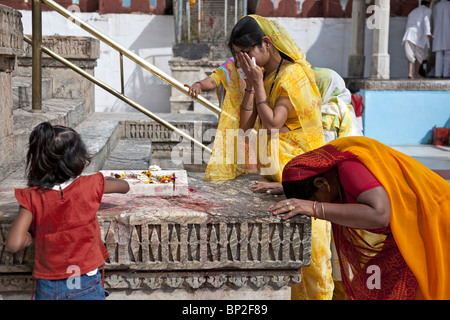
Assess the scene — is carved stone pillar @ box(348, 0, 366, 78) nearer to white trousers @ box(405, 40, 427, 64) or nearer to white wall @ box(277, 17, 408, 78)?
white wall @ box(277, 17, 408, 78)

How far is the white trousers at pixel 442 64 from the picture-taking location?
11.7 meters

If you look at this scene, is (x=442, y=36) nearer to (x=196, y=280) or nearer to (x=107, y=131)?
(x=107, y=131)

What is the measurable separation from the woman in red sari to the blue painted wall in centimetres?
876

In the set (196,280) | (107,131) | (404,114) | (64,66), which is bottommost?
(196,280)

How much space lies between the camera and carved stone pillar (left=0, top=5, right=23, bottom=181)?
2568 mm

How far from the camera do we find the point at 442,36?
37.5ft

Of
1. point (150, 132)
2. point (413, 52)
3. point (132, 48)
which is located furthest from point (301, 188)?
point (413, 52)

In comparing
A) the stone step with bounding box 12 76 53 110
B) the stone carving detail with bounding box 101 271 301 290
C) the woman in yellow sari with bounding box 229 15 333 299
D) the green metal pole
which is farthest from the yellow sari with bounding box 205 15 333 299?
the stone step with bounding box 12 76 53 110

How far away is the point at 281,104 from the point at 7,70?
130 cm

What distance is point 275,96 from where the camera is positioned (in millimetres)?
2574

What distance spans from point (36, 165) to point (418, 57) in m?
11.0

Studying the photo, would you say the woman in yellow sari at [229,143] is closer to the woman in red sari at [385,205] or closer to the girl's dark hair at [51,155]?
the woman in red sari at [385,205]

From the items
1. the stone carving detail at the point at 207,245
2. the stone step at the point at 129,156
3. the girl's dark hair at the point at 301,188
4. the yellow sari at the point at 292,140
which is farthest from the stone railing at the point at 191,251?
the stone step at the point at 129,156
